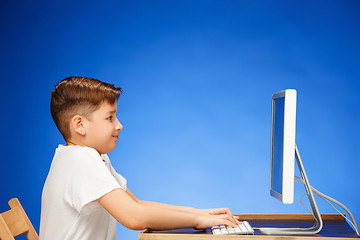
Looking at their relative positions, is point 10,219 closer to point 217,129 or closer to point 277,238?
point 277,238

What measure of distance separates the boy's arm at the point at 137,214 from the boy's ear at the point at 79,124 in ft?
0.74

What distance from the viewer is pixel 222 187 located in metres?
3.06

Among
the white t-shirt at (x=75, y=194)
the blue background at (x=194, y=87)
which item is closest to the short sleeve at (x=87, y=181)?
the white t-shirt at (x=75, y=194)

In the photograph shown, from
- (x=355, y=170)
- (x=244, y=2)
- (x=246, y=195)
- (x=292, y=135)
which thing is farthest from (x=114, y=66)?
(x=292, y=135)

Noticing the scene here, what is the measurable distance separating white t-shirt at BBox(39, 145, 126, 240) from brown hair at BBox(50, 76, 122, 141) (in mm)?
97

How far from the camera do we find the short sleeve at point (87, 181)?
1052 millimetres

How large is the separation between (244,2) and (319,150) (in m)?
1.20

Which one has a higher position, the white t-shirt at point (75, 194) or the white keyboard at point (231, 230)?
the white t-shirt at point (75, 194)

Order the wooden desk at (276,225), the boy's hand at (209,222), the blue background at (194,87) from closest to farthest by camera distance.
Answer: the wooden desk at (276,225), the boy's hand at (209,222), the blue background at (194,87)

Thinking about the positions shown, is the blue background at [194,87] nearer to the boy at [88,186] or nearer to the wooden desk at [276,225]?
the wooden desk at [276,225]

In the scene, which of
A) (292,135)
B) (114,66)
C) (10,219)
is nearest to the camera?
(292,135)

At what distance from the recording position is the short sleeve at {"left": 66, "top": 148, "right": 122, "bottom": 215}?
105cm

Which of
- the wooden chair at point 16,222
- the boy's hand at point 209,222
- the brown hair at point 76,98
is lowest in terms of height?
the boy's hand at point 209,222

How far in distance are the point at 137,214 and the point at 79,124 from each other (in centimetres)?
32
